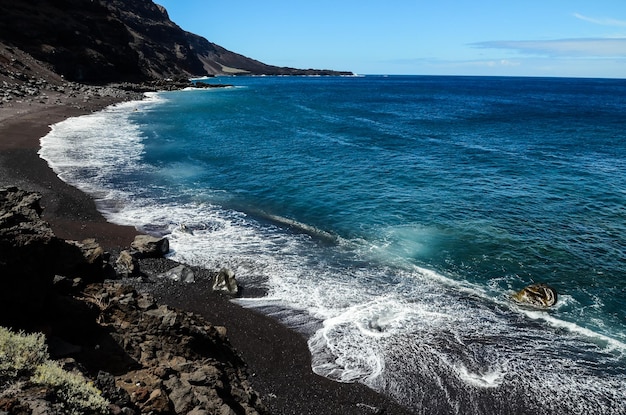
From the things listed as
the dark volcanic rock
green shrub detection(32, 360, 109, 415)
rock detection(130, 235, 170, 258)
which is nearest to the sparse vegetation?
green shrub detection(32, 360, 109, 415)

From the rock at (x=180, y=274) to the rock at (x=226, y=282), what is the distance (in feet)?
4.09

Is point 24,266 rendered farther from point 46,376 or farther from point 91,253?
point 91,253

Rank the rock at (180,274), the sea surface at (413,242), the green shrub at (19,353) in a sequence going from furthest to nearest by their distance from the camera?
the rock at (180,274)
the sea surface at (413,242)
the green shrub at (19,353)

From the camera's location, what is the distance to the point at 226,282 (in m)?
18.7

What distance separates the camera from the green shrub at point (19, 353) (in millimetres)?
7264

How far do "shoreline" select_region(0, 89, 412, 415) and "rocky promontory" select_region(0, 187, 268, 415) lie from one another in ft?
4.17

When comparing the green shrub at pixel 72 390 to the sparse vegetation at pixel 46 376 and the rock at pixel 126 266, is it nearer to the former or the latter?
the sparse vegetation at pixel 46 376

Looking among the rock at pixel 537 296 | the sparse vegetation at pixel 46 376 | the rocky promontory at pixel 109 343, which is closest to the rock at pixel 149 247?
the rocky promontory at pixel 109 343

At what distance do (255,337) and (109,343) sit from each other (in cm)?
606

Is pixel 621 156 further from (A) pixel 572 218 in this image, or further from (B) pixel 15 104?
(B) pixel 15 104

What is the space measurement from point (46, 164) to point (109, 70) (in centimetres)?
9638

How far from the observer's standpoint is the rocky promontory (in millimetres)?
8039

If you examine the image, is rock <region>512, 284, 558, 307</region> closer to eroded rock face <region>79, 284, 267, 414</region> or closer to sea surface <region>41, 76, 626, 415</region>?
sea surface <region>41, 76, 626, 415</region>

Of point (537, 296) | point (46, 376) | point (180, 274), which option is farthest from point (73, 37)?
point (46, 376)
